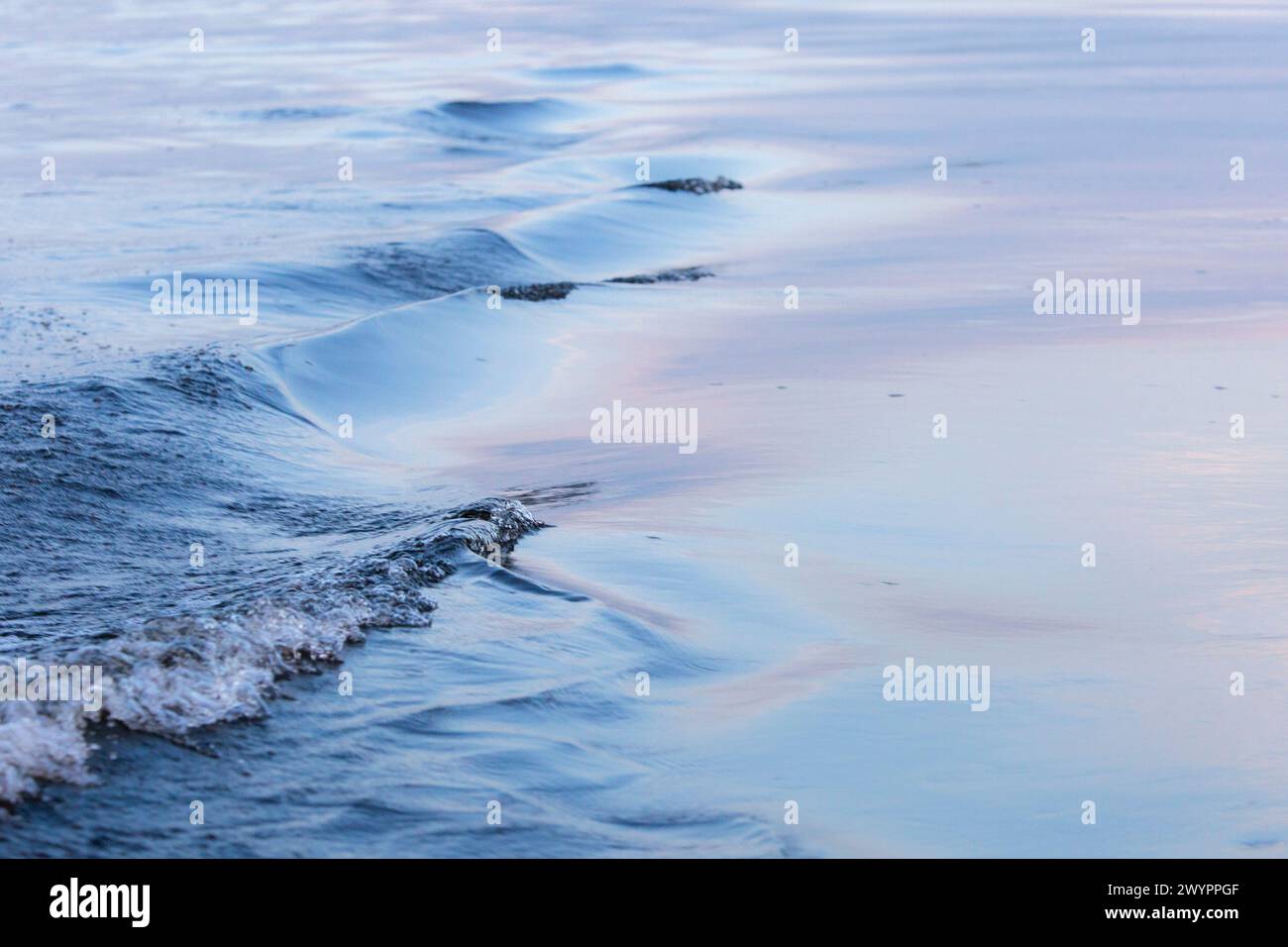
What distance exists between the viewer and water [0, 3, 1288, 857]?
3863 millimetres

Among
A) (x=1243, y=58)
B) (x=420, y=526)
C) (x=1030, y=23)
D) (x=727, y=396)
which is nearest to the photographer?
(x=420, y=526)

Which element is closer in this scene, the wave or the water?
the water

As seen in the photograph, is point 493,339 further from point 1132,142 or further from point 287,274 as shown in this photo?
point 1132,142

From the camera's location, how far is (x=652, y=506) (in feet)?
20.0

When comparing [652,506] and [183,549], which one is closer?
[183,549]

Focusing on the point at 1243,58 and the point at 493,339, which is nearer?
the point at 493,339

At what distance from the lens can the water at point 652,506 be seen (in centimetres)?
386

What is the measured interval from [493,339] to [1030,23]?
19265 millimetres

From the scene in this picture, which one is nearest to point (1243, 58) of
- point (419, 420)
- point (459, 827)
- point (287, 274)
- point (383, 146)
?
point (383, 146)

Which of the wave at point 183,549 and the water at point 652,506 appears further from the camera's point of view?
the wave at point 183,549

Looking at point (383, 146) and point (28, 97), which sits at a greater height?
point (28, 97)

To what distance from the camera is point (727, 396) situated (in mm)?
7613

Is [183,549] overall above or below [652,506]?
below
